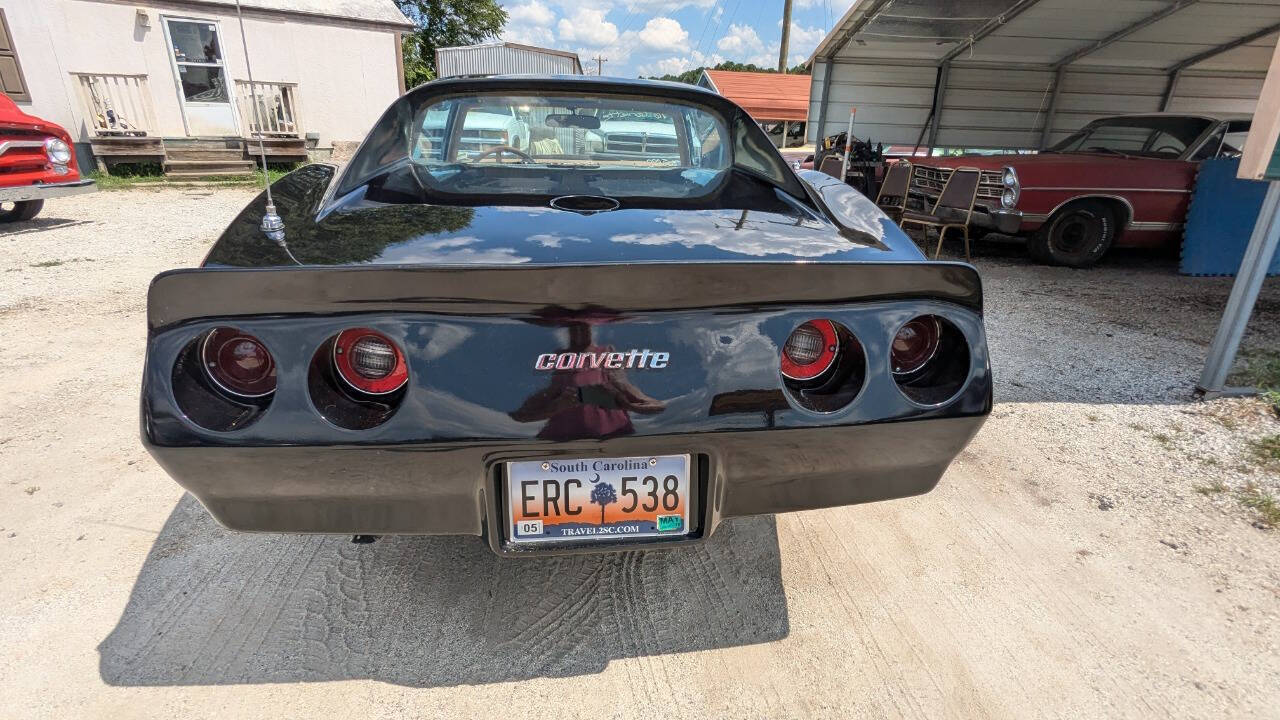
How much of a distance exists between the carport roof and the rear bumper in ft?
26.9

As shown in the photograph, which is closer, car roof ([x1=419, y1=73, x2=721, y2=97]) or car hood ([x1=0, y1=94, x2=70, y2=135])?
car roof ([x1=419, y1=73, x2=721, y2=97])

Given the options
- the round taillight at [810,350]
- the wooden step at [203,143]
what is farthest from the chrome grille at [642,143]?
the wooden step at [203,143]

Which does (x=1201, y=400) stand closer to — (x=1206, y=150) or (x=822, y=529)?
(x=822, y=529)

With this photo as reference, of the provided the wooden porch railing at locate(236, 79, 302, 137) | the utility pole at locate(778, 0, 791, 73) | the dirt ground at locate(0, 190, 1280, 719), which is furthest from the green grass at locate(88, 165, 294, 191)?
the utility pole at locate(778, 0, 791, 73)

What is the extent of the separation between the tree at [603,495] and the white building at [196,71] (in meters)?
11.7

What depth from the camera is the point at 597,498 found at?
55.9 inches

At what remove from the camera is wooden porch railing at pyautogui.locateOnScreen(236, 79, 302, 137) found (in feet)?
39.7

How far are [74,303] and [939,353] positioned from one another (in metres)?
5.60

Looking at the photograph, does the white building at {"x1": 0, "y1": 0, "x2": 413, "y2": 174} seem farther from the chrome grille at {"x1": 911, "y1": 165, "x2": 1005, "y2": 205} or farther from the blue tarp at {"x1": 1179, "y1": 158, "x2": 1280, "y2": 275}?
the blue tarp at {"x1": 1179, "y1": 158, "x2": 1280, "y2": 275}

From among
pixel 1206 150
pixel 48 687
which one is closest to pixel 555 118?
pixel 48 687

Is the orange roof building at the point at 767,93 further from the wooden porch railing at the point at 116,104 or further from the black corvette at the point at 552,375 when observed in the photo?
the black corvette at the point at 552,375

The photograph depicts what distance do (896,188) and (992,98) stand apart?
18.5 ft

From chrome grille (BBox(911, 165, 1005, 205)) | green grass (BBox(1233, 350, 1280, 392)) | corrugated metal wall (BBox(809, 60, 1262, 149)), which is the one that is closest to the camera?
green grass (BBox(1233, 350, 1280, 392))

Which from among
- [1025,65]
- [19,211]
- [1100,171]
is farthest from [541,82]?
[1025,65]
